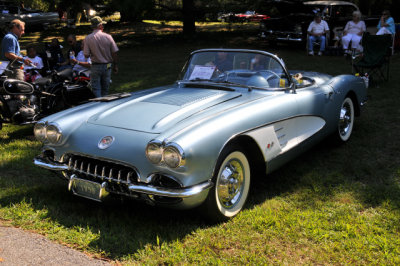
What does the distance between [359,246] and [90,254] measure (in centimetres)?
203

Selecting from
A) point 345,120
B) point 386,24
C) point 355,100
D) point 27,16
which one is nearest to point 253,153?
point 345,120

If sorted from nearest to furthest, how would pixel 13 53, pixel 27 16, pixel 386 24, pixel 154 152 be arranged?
pixel 154 152
pixel 13 53
pixel 386 24
pixel 27 16

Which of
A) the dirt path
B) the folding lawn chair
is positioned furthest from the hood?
the folding lawn chair

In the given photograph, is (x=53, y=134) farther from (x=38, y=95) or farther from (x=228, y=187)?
(x=38, y=95)

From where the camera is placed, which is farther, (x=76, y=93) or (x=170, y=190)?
(x=76, y=93)

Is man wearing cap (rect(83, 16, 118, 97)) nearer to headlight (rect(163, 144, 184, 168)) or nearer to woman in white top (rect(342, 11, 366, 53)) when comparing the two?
headlight (rect(163, 144, 184, 168))

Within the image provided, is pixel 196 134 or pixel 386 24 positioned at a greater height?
pixel 386 24

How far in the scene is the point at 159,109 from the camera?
12.5 feet

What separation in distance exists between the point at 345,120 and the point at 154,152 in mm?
3447

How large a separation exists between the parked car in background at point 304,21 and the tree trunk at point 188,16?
3.71m

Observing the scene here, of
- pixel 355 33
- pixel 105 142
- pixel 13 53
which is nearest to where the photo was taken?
pixel 105 142

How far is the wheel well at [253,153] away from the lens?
11.9 ft

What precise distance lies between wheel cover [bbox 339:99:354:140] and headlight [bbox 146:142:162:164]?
125 inches

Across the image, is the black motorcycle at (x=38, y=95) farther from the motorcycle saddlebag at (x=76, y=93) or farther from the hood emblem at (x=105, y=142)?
the hood emblem at (x=105, y=142)
